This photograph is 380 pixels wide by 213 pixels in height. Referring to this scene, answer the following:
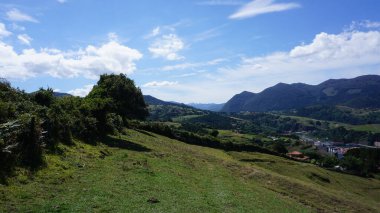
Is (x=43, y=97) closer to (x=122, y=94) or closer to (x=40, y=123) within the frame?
(x=40, y=123)

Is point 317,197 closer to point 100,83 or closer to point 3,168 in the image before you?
point 3,168

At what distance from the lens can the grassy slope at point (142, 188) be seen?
21009 mm

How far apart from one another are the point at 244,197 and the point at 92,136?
74.3 ft

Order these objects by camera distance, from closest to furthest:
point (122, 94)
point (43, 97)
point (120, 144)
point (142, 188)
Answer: point (142, 188) < point (43, 97) < point (120, 144) < point (122, 94)

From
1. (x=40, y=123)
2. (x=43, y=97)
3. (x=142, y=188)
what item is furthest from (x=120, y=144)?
(x=142, y=188)

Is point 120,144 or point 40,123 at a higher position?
point 40,123

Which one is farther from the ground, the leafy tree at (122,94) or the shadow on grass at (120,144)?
the leafy tree at (122,94)

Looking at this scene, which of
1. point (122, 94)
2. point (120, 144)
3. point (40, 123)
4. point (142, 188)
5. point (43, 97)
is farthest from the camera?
point (122, 94)

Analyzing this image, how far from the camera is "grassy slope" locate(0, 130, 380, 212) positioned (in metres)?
21.0

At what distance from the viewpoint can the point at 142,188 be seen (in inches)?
1079

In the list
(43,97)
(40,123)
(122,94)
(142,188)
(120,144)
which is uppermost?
(122,94)

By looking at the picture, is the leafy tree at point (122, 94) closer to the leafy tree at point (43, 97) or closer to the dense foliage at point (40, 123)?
the dense foliage at point (40, 123)

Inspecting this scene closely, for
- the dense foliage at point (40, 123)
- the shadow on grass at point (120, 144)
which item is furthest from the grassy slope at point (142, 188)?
the dense foliage at point (40, 123)

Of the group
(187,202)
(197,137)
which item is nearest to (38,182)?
(187,202)
